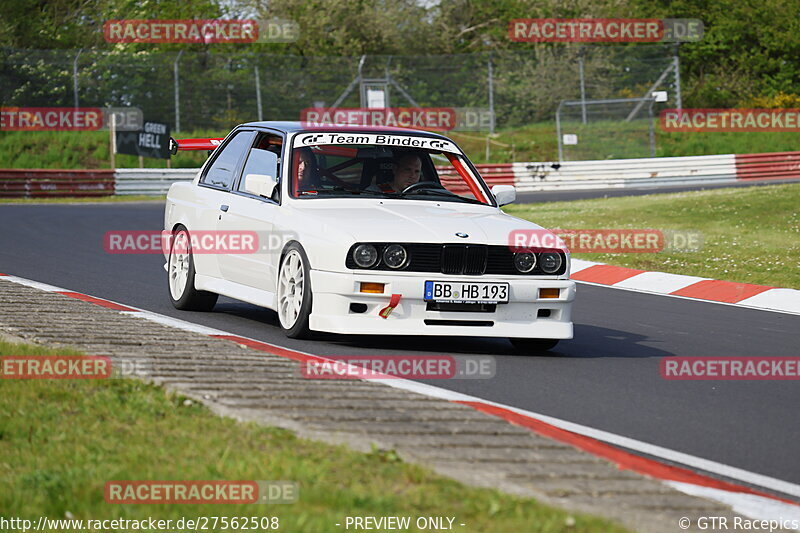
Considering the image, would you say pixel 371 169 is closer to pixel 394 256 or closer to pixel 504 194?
pixel 504 194

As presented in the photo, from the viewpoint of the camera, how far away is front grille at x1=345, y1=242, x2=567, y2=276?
28.9 ft

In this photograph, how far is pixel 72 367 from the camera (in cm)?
669

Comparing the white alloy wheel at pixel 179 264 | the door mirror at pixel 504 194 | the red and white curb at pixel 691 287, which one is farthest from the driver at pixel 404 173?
the red and white curb at pixel 691 287

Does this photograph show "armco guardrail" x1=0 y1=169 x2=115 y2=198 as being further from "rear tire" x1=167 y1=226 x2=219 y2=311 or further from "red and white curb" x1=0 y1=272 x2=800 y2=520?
"red and white curb" x1=0 y1=272 x2=800 y2=520

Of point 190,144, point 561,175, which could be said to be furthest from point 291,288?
point 561,175

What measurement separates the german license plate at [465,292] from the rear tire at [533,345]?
64 cm

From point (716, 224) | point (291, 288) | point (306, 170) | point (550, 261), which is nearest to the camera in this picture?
point (550, 261)

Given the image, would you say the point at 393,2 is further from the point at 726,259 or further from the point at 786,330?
the point at 786,330

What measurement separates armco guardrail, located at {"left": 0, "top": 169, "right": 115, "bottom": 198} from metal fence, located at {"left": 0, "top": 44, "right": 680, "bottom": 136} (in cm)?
414

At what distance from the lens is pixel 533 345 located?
9.56 metres

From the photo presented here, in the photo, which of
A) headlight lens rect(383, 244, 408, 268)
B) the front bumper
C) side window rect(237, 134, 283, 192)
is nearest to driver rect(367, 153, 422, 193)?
side window rect(237, 134, 283, 192)

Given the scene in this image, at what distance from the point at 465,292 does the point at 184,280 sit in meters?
3.24

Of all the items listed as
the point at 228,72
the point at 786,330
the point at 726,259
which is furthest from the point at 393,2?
the point at 786,330

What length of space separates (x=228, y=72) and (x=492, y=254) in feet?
94.8
